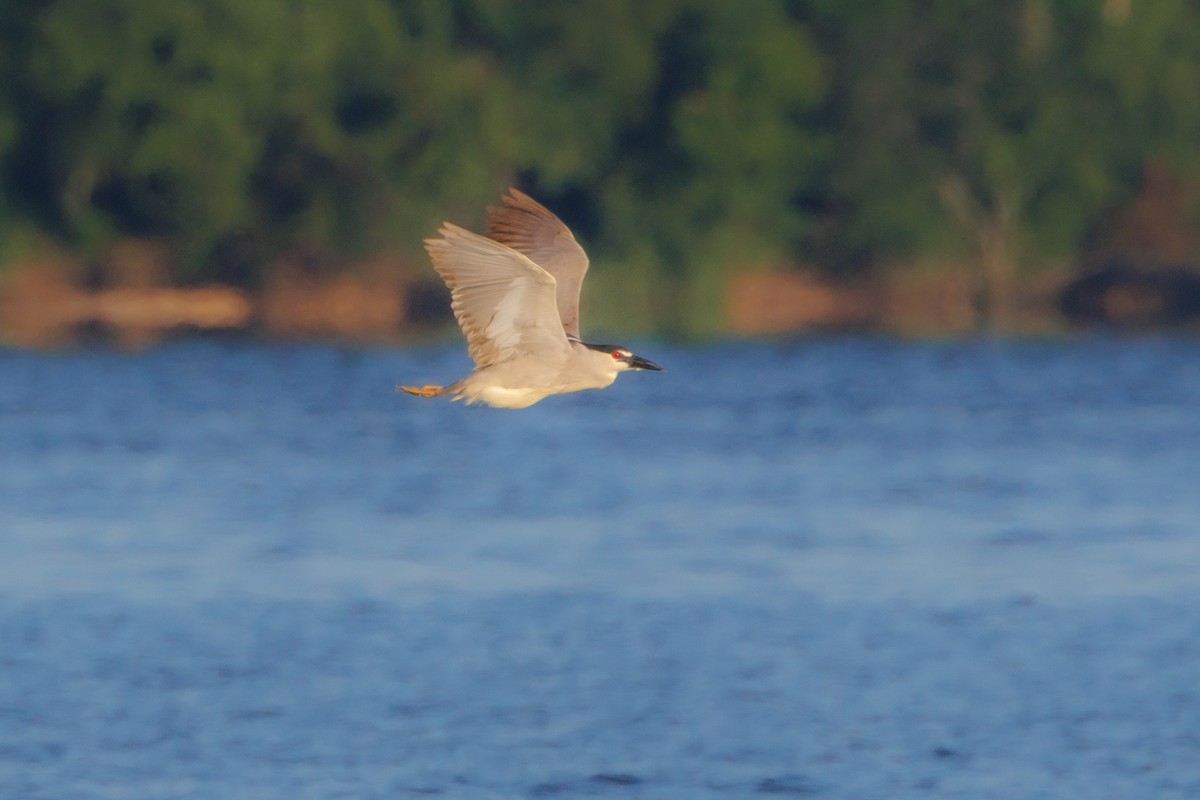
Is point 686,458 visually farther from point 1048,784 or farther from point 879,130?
point 879,130

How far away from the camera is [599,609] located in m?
18.0

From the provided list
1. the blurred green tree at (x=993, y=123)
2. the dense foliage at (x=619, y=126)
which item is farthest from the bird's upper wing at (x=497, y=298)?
the blurred green tree at (x=993, y=123)

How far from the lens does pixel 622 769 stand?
539 inches

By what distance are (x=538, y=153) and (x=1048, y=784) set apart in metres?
46.0

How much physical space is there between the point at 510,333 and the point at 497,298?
195 millimetres

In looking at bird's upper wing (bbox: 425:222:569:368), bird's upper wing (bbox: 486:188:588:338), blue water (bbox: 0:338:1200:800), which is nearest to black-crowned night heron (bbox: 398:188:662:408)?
bird's upper wing (bbox: 425:222:569:368)

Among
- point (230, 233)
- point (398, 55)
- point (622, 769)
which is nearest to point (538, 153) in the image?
point (398, 55)

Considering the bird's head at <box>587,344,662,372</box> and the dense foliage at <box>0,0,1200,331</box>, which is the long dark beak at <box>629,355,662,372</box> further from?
the dense foliage at <box>0,0,1200,331</box>

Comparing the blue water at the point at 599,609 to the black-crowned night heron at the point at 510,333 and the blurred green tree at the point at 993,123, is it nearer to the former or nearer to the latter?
the black-crowned night heron at the point at 510,333

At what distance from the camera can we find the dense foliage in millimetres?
52844

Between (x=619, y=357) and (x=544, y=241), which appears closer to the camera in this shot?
(x=619, y=357)

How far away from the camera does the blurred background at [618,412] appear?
14789 millimetres

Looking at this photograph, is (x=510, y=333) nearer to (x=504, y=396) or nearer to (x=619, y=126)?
(x=504, y=396)

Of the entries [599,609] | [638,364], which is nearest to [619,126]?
[599,609]
